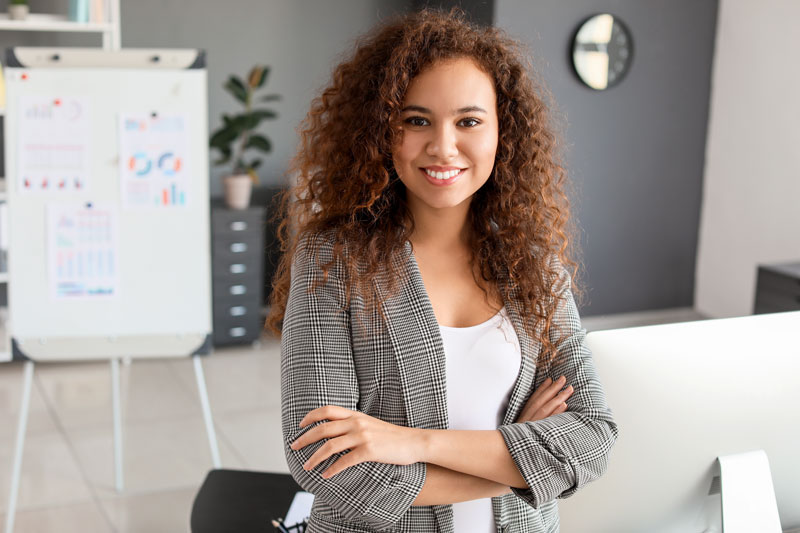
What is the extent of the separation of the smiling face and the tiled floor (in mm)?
2166

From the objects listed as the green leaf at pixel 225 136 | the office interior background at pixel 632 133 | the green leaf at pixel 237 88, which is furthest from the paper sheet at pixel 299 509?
the green leaf at pixel 237 88

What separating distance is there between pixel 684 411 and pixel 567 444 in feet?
0.64

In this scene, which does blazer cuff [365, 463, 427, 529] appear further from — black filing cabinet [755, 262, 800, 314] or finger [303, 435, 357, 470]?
black filing cabinet [755, 262, 800, 314]

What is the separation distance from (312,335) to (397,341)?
0.14m

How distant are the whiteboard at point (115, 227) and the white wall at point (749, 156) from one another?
12.2 ft

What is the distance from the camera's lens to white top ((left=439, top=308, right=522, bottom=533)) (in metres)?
1.31

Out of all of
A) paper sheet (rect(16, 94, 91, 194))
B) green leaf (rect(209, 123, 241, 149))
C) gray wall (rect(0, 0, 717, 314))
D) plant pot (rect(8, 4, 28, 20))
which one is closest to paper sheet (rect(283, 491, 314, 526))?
paper sheet (rect(16, 94, 91, 194))

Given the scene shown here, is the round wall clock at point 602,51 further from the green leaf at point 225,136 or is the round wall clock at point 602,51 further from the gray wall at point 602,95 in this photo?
the green leaf at point 225,136

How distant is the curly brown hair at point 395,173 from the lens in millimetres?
1317

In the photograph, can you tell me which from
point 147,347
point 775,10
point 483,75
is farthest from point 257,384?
point 775,10

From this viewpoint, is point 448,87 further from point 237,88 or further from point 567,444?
point 237,88

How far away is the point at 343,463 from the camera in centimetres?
121

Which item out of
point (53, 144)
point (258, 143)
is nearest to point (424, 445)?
point (53, 144)

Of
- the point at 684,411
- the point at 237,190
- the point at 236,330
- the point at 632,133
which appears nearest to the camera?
the point at 684,411
